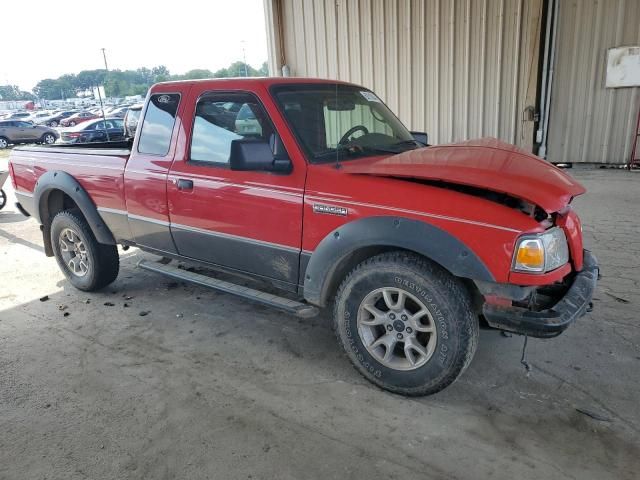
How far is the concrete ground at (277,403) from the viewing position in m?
2.41

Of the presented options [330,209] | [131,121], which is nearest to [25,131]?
[131,121]

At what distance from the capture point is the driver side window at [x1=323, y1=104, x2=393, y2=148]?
11.0 ft

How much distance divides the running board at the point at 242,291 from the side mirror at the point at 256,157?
91 centimetres

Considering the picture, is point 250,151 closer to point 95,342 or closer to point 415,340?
point 415,340

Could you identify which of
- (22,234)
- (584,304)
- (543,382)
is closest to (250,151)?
(584,304)

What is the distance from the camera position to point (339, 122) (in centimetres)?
356

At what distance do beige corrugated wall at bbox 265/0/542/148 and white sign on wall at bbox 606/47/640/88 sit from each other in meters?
1.29

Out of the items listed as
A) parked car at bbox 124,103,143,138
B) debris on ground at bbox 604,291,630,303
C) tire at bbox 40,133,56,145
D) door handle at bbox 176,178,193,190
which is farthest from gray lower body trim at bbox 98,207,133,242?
tire at bbox 40,133,56,145

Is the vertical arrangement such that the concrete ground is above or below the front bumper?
below

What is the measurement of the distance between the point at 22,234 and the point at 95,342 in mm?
4469

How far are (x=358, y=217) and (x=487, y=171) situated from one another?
77 centimetres

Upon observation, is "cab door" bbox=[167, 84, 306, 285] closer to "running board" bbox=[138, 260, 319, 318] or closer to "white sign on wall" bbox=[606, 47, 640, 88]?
"running board" bbox=[138, 260, 319, 318]

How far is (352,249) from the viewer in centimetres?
287

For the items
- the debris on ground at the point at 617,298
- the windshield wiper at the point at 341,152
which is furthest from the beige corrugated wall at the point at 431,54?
the windshield wiper at the point at 341,152
